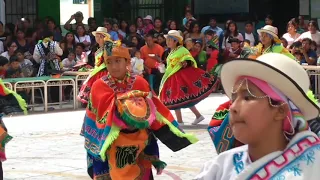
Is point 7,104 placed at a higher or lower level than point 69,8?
lower

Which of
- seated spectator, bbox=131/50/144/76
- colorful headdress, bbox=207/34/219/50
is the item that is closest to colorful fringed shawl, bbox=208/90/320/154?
seated spectator, bbox=131/50/144/76

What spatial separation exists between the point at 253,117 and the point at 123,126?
150 inches

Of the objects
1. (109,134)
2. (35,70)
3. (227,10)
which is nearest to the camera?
(109,134)

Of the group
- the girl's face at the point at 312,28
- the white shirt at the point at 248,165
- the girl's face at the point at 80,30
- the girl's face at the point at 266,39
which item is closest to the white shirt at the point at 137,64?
the girl's face at the point at 80,30

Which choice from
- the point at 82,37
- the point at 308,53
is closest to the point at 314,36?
the point at 308,53

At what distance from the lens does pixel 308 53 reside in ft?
52.6

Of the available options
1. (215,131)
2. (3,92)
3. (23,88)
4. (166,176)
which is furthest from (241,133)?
(23,88)

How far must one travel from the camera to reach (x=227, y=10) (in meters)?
21.9

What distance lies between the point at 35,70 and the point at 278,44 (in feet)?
22.5

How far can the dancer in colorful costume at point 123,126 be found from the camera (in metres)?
6.49

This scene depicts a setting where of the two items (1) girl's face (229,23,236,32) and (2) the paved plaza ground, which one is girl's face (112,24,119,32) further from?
(2) the paved plaza ground

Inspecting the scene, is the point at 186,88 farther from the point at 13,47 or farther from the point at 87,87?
the point at 13,47

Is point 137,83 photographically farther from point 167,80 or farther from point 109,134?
point 167,80

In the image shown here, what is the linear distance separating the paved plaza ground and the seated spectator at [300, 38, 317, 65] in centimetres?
335
